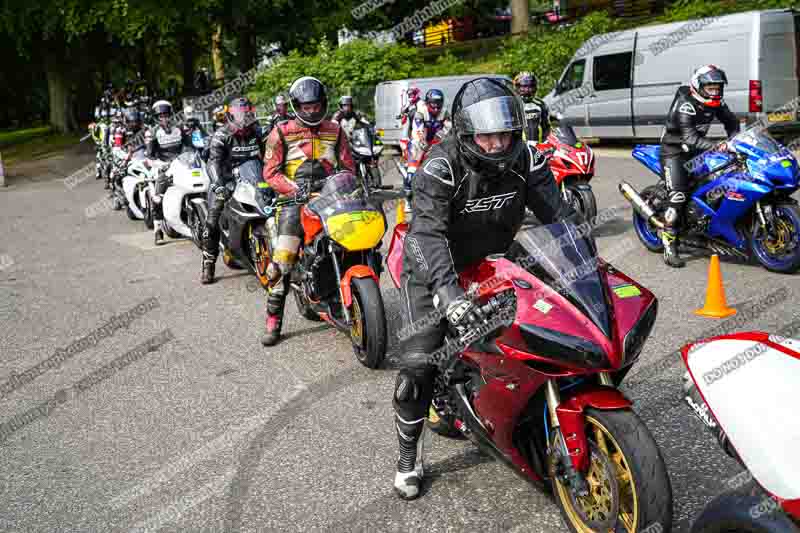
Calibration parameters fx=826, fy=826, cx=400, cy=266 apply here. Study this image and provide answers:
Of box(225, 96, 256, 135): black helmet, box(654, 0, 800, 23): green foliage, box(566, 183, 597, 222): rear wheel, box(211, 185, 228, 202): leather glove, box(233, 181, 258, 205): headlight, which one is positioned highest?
box(654, 0, 800, 23): green foliage

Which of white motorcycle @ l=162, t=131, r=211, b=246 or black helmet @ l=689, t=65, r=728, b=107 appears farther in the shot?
white motorcycle @ l=162, t=131, r=211, b=246

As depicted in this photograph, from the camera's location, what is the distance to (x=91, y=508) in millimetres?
4180

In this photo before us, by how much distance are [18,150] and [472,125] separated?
119 ft

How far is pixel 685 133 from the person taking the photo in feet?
26.0

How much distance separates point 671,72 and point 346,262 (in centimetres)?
1252

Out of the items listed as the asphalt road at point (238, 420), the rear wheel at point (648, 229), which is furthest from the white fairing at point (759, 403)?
the rear wheel at point (648, 229)

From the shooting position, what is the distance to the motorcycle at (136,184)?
14.1m

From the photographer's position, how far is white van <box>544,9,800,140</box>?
15.2 m

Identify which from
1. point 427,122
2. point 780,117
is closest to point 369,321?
point 427,122

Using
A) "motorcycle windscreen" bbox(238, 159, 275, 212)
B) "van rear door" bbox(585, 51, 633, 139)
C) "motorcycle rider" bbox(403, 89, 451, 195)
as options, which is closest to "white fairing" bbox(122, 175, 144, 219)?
"motorcycle rider" bbox(403, 89, 451, 195)

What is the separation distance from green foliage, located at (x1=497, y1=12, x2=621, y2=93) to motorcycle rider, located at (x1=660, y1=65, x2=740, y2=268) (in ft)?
51.3

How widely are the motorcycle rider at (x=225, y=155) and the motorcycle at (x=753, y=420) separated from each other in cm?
698

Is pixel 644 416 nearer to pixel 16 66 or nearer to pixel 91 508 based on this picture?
pixel 91 508

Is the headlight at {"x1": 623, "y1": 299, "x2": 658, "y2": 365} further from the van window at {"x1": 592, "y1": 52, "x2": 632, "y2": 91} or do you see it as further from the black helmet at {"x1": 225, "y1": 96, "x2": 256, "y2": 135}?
the van window at {"x1": 592, "y1": 52, "x2": 632, "y2": 91}
